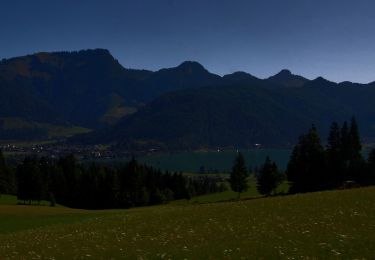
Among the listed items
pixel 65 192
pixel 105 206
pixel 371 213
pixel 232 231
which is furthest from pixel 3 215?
pixel 65 192

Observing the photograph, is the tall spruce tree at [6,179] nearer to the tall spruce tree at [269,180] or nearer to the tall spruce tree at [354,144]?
the tall spruce tree at [269,180]

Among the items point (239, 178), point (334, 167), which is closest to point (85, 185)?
point (239, 178)

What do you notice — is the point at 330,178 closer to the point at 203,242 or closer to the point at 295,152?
the point at 295,152

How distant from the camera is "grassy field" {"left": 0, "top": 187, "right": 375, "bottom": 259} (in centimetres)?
1997

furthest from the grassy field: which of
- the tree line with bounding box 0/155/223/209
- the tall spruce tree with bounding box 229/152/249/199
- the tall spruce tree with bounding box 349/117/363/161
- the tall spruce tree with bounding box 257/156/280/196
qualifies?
the tree line with bounding box 0/155/223/209

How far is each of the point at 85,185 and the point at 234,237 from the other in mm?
98529

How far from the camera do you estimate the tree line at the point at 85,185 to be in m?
107

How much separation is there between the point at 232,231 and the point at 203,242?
2972 millimetres

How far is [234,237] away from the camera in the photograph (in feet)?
76.3

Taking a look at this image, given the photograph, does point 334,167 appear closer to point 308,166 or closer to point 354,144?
point 308,166

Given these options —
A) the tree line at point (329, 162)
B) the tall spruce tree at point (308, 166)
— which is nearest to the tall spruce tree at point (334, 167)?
the tree line at point (329, 162)

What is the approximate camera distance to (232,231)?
25.0 metres

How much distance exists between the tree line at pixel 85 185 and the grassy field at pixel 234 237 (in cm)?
7612

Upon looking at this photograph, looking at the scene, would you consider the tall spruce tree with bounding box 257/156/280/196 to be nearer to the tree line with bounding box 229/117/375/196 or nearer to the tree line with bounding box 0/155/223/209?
the tree line with bounding box 229/117/375/196
